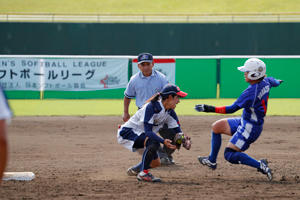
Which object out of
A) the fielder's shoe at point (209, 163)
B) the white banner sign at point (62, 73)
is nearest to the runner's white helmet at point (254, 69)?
the fielder's shoe at point (209, 163)

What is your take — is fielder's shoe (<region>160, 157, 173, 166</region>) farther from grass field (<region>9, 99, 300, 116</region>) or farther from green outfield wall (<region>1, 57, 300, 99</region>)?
green outfield wall (<region>1, 57, 300, 99</region>)

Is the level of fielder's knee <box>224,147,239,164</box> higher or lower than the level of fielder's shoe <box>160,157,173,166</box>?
higher

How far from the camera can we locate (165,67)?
1667 cm

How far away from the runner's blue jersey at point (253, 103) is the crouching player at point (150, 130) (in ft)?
2.38

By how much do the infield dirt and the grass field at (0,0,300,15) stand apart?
79.2ft

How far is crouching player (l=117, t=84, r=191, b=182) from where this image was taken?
647 centimetres

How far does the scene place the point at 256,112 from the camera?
6609 mm

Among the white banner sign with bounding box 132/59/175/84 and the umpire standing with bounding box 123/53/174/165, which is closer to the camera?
the umpire standing with bounding box 123/53/174/165

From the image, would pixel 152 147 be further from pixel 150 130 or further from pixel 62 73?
pixel 62 73

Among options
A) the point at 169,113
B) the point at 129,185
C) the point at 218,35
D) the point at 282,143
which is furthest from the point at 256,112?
the point at 218,35

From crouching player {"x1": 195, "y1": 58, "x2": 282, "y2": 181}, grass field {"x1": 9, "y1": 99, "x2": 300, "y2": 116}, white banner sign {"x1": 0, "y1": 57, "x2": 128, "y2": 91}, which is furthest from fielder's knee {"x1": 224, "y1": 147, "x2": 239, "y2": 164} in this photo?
white banner sign {"x1": 0, "y1": 57, "x2": 128, "y2": 91}

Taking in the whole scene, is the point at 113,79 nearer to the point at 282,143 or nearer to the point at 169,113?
the point at 282,143

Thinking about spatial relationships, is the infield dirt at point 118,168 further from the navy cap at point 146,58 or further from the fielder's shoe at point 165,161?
the navy cap at point 146,58

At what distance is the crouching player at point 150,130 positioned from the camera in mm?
6469
